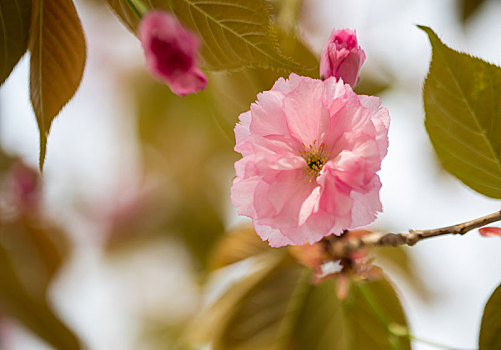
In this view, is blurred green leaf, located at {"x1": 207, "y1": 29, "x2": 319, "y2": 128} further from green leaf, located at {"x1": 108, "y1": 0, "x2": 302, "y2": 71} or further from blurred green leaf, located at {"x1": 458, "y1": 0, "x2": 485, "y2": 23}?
blurred green leaf, located at {"x1": 458, "y1": 0, "x2": 485, "y2": 23}

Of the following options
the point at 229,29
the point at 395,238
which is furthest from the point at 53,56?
the point at 395,238

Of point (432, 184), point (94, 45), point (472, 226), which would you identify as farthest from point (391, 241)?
point (94, 45)

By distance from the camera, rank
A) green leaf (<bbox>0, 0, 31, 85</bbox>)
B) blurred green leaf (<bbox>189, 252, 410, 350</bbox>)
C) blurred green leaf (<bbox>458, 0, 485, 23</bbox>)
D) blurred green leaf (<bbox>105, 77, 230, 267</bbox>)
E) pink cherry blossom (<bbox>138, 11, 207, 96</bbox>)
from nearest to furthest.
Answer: pink cherry blossom (<bbox>138, 11, 207, 96</bbox>)
green leaf (<bbox>0, 0, 31, 85</bbox>)
blurred green leaf (<bbox>189, 252, 410, 350</bbox>)
blurred green leaf (<bbox>458, 0, 485, 23</bbox>)
blurred green leaf (<bbox>105, 77, 230, 267</bbox>)

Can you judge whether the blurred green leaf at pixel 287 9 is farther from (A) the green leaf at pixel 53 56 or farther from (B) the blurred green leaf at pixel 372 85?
(A) the green leaf at pixel 53 56

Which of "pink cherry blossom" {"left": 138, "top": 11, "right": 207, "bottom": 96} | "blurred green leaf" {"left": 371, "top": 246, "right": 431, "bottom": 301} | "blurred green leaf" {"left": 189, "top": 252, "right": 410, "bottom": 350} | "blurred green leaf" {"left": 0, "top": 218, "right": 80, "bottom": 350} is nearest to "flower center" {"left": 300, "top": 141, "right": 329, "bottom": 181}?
"pink cherry blossom" {"left": 138, "top": 11, "right": 207, "bottom": 96}

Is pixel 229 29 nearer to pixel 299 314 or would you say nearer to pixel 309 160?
pixel 309 160
